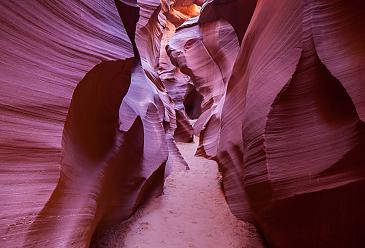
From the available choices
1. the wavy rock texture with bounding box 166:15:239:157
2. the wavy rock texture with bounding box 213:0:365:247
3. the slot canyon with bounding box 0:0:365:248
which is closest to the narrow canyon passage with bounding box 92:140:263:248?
the slot canyon with bounding box 0:0:365:248

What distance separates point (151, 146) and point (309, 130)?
120 inches

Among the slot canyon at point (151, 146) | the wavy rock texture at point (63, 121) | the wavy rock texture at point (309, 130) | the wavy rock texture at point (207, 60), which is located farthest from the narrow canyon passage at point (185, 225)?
the wavy rock texture at point (207, 60)

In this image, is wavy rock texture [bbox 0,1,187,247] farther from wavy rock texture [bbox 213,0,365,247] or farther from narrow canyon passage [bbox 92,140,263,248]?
wavy rock texture [bbox 213,0,365,247]

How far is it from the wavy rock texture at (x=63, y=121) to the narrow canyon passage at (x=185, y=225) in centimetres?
27

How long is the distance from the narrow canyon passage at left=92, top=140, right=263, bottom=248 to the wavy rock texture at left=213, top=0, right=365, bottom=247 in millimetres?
473

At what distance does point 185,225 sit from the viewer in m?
4.59

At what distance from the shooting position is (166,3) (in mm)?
14586

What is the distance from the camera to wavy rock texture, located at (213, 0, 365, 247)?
298 centimetres

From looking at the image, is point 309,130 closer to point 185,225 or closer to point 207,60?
point 185,225

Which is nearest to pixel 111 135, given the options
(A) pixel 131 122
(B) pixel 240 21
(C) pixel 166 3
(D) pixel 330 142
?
(A) pixel 131 122

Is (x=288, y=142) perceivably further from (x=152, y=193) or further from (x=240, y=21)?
(x=240, y=21)

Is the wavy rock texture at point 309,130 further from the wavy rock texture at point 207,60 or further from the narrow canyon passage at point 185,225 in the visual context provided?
the wavy rock texture at point 207,60

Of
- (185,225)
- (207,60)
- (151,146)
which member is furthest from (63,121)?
(207,60)

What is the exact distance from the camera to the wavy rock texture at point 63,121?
2086 millimetres
